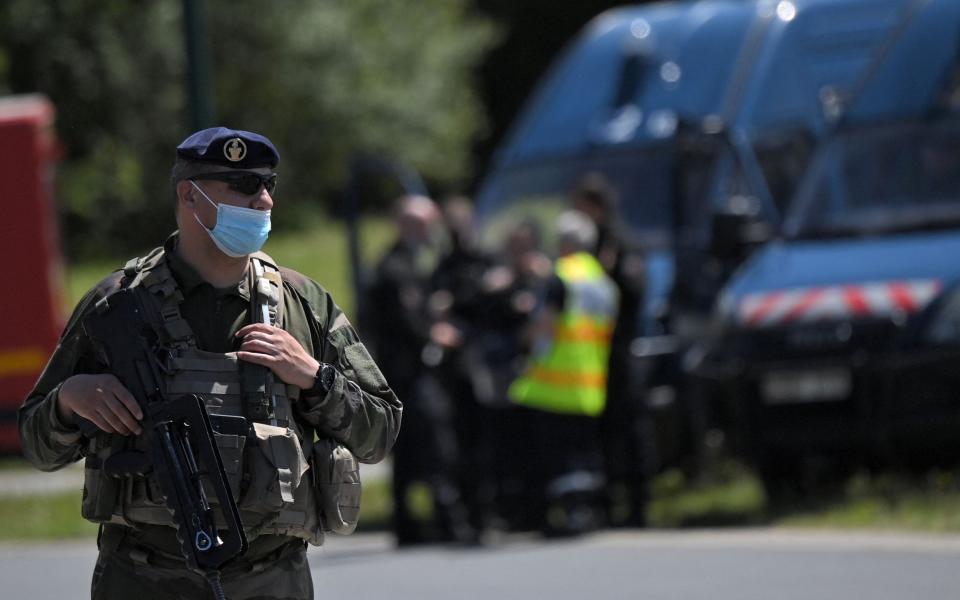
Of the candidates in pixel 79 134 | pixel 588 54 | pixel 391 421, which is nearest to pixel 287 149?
pixel 79 134

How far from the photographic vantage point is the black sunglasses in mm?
4219

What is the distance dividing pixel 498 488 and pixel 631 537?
91cm

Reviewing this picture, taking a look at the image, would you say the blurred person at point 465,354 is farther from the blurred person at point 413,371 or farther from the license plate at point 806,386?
the license plate at point 806,386

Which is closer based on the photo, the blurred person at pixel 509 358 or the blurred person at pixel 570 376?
the blurred person at pixel 570 376

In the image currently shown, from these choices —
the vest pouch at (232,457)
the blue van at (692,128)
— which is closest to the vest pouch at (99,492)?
the vest pouch at (232,457)

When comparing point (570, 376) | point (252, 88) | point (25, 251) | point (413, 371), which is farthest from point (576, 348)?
point (252, 88)

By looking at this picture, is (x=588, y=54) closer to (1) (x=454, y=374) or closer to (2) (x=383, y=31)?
(1) (x=454, y=374)

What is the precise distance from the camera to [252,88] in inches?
1189

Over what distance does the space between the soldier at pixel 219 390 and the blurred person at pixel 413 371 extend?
601 cm

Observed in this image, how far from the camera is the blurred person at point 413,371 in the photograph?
34.0 feet

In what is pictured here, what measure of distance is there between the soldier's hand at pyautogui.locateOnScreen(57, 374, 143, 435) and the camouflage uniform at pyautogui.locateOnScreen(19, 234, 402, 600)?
82 mm

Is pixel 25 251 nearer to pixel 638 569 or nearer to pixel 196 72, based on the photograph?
pixel 196 72

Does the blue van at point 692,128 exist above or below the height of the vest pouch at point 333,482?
above

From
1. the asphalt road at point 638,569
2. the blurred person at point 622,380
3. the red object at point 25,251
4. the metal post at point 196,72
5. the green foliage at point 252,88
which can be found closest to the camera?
the asphalt road at point 638,569
